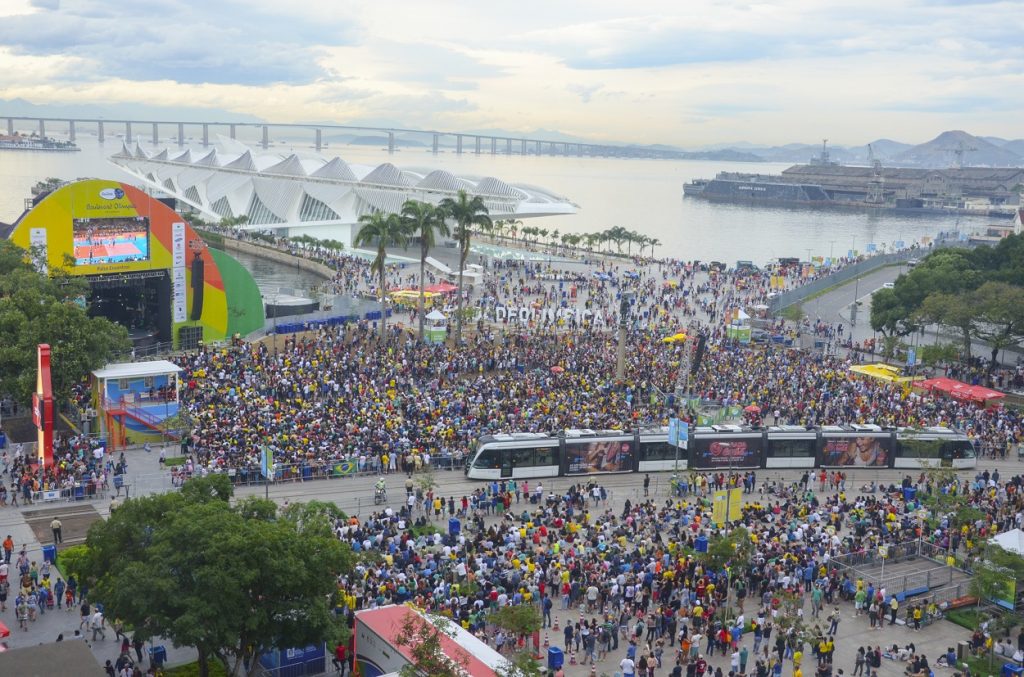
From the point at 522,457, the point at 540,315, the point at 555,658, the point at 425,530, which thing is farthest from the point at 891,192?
the point at 555,658

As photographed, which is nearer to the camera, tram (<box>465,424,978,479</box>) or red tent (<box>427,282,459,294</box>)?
tram (<box>465,424,978,479</box>)

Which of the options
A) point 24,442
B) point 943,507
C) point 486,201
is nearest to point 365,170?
point 486,201

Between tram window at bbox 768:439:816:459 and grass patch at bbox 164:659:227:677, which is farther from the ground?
tram window at bbox 768:439:816:459

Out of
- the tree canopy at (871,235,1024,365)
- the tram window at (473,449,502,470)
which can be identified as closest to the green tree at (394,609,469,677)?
the tram window at (473,449,502,470)

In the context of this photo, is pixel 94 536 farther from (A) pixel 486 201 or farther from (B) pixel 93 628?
(A) pixel 486 201

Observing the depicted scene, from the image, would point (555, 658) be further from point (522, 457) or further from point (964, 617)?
point (522, 457)

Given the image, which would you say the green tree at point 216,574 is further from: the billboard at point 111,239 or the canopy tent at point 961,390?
the canopy tent at point 961,390

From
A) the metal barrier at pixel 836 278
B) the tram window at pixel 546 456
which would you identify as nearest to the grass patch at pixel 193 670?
the tram window at pixel 546 456

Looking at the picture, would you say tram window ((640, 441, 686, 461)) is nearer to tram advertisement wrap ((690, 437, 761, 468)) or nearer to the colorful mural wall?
tram advertisement wrap ((690, 437, 761, 468))
